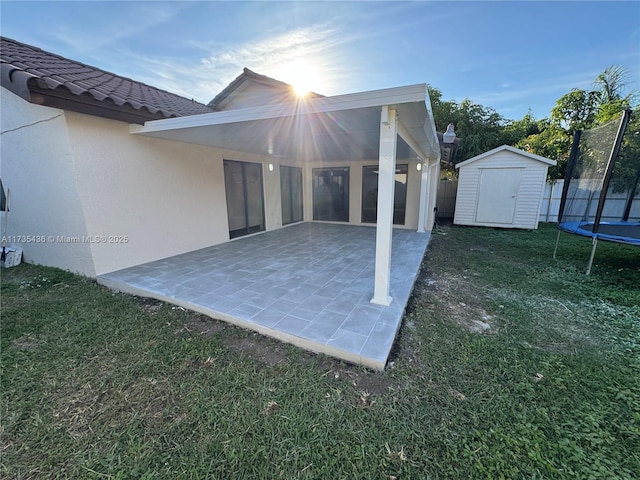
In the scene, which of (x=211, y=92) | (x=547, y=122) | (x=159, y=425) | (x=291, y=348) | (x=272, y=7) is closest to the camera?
(x=159, y=425)

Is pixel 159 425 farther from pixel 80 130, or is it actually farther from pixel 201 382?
pixel 80 130

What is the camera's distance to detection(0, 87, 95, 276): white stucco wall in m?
3.90

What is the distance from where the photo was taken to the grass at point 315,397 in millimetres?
1554

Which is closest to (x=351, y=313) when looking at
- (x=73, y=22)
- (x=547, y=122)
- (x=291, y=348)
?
(x=291, y=348)

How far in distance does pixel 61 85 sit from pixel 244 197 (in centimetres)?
405

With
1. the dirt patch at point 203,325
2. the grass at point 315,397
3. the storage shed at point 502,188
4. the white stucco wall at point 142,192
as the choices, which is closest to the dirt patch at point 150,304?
the grass at point 315,397

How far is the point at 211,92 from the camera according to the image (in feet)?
33.4

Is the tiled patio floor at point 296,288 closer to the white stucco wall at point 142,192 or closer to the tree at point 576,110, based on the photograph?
the white stucco wall at point 142,192

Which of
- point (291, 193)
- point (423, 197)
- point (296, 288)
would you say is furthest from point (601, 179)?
point (291, 193)

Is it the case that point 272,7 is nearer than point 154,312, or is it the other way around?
point 154,312

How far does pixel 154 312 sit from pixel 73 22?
224 inches

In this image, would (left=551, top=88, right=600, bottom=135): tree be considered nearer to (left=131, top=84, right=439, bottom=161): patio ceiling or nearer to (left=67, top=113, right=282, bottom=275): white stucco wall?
(left=131, top=84, right=439, bottom=161): patio ceiling

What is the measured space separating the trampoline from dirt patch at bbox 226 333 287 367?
5534mm

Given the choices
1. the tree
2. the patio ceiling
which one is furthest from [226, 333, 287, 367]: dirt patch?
the tree
